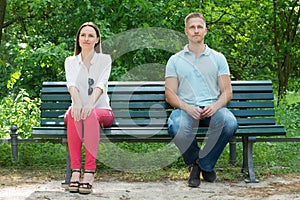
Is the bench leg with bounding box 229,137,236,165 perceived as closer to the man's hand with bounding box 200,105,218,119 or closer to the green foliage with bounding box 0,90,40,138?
the man's hand with bounding box 200,105,218,119

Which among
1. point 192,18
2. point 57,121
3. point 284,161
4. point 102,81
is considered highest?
point 192,18

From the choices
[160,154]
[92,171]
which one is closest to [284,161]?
[160,154]

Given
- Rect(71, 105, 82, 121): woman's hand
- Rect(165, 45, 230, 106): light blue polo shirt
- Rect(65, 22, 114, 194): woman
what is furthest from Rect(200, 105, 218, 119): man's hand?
Rect(71, 105, 82, 121): woman's hand

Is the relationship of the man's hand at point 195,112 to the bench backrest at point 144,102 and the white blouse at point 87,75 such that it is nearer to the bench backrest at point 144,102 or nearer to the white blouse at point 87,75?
the bench backrest at point 144,102

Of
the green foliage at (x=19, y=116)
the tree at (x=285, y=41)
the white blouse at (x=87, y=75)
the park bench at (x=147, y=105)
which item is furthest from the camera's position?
the tree at (x=285, y=41)

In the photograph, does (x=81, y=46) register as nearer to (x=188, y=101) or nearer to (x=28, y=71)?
(x=188, y=101)

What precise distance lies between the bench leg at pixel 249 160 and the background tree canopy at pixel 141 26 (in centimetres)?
241

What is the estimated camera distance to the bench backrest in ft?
18.3

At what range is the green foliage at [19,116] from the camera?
675cm

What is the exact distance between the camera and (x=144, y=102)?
5.70 m

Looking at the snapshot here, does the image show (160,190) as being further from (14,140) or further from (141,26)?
(141,26)

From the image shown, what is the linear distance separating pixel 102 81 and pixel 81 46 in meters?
0.38

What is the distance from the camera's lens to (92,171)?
Answer: 4.76 metres

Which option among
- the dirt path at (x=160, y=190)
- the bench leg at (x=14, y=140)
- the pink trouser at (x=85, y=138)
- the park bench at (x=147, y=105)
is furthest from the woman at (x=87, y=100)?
the bench leg at (x=14, y=140)
